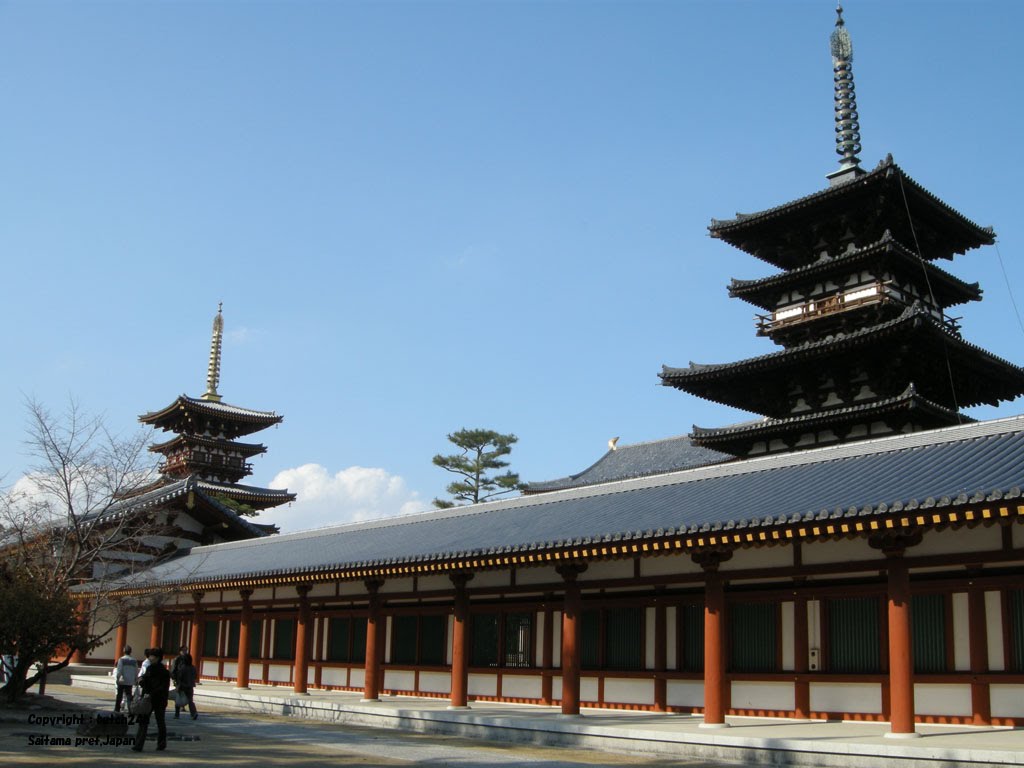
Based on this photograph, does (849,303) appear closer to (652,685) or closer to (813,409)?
(813,409)

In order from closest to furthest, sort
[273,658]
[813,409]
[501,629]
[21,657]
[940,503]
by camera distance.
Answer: [940,503]
[21,657]
[501,629]
[273,658]
[813,409]

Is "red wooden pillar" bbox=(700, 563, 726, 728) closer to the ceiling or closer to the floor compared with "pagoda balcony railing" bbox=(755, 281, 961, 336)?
closer to the floor

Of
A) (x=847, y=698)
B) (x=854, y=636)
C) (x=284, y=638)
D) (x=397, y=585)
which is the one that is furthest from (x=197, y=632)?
(x=854, y=636)

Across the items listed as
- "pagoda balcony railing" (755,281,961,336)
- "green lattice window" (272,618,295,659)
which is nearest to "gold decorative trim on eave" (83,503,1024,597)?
"green lattice window" (272,618,295,659)

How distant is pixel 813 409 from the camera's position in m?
29.5

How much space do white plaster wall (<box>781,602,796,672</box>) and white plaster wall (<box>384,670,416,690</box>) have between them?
31.6 feet

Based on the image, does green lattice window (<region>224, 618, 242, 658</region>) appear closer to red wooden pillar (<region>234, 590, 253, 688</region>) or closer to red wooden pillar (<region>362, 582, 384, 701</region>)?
red wooden pillar (<region>234, 590, 253, 688</region>)

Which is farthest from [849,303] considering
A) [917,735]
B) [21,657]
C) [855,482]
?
[21,657]

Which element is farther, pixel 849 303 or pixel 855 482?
pixel 849 303

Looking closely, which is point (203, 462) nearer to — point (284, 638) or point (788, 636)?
point (284, 638)

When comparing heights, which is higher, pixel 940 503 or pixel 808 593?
pixel 940 503

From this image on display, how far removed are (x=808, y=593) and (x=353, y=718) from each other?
935 centimetres

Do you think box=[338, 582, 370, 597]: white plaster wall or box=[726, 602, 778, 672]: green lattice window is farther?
box=[338, 582, 370, 597]: white plaster wall

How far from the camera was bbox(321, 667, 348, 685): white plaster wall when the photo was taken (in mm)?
25344
